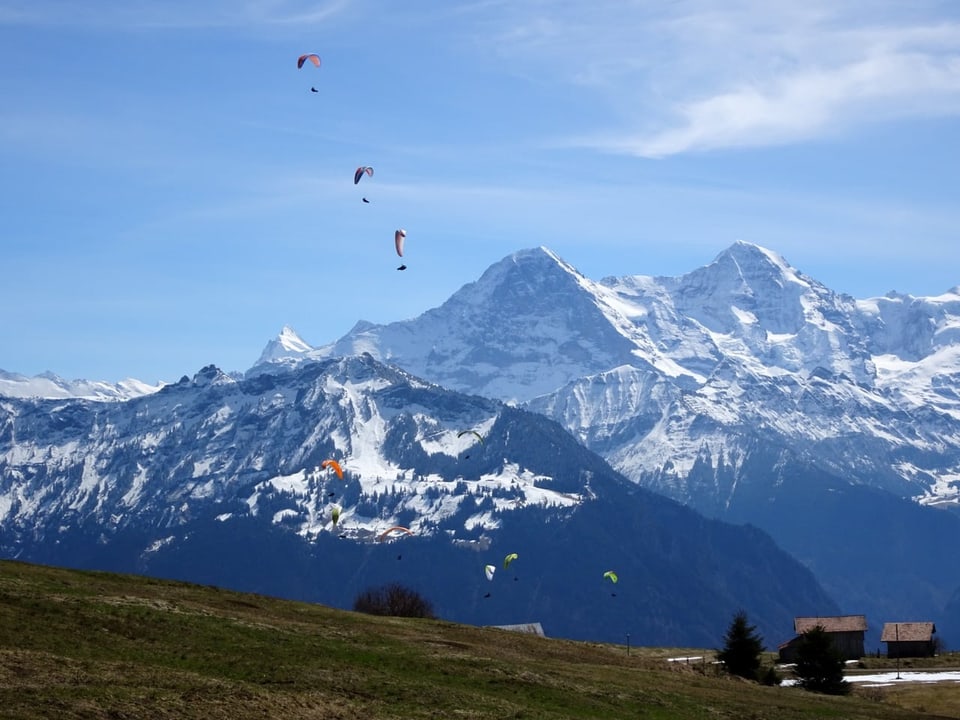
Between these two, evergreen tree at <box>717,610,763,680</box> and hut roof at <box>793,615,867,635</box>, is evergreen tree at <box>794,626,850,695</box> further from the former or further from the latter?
hut roof at <box>793,615,867,635</box>

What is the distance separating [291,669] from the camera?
71.4 metres

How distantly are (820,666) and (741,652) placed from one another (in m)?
6.34

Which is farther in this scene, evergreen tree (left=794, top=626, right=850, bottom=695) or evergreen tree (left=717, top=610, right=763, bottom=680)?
evergreen tree (left=717, top=610, right=763, bottom=680)

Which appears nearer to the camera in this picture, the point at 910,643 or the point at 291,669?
the point at 291,669

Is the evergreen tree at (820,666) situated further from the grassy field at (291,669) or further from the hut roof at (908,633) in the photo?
the hut roof at (908,633)

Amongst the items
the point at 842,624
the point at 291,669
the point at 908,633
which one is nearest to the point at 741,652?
the point at 291,669

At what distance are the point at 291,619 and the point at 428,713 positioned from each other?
944 inches

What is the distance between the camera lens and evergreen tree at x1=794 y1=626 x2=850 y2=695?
102625mm

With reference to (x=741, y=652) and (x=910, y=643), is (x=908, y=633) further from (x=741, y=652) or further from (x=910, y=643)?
(x=741, y=652)

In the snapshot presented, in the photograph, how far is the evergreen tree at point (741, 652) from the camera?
107 m

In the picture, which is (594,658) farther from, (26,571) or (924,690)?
(26,571)

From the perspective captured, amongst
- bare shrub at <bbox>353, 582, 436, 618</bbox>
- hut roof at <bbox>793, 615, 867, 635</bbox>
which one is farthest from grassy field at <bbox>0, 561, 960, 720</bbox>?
hut roof at <bbox>793, 615, 867, 635</bbox>

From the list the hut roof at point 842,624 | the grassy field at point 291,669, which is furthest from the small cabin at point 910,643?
the grassy field at point 291,669

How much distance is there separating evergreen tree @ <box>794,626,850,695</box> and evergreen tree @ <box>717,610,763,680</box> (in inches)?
132
